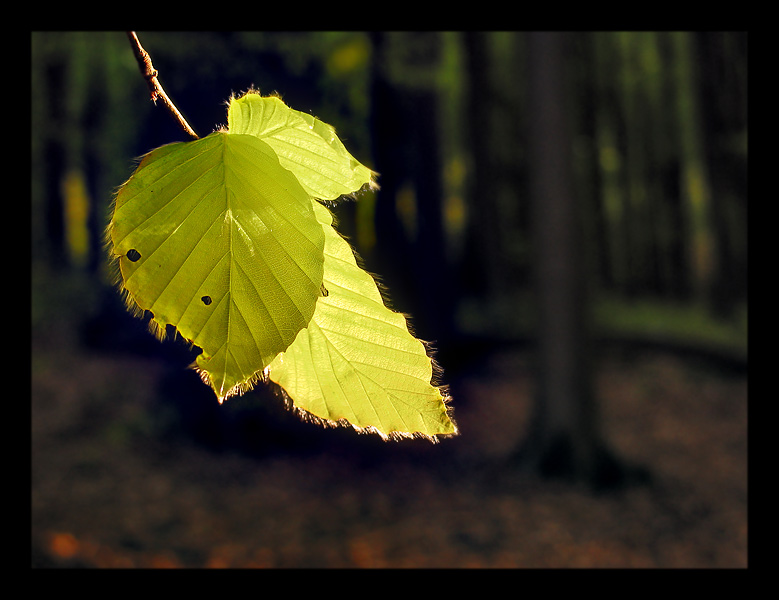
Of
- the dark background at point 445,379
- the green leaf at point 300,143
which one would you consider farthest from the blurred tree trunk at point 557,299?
the green leaf at point 300,143

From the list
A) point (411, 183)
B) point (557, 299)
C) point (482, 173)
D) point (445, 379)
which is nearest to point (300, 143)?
point (445, 379)

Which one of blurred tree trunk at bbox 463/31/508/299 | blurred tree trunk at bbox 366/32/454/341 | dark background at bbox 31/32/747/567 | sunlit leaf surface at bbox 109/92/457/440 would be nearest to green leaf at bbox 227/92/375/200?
sunlit leaf surface at bbox 109/92/457/440

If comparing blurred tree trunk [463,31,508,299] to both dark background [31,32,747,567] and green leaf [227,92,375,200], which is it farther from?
green leaf [227,92,375,200]

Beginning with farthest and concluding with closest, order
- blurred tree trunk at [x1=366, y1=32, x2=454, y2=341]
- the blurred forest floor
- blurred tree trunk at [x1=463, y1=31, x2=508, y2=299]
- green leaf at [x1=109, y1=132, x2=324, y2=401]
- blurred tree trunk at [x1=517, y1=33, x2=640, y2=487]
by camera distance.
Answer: blurred tree trunk at [x1=463, y1=31, x2=508, y2=299] < blurred tree trunk at [x1=366, y1=32, x2=454, y2=341] < blurred tree trunk at [x1=517, y1=33, x2=640, y2=487] < the blurred forest floor < green leaf at [x1=109, y1=132, x2=324, y2=401]

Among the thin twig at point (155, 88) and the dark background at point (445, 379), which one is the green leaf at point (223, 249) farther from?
the dark background at point (445, 379)

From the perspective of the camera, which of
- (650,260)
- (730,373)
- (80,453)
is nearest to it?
(80,453)

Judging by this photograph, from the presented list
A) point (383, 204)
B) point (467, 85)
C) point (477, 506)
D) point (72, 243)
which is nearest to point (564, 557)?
point (477, 506)

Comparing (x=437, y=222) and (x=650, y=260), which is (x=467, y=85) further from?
Answer: (x=650, y=260)
